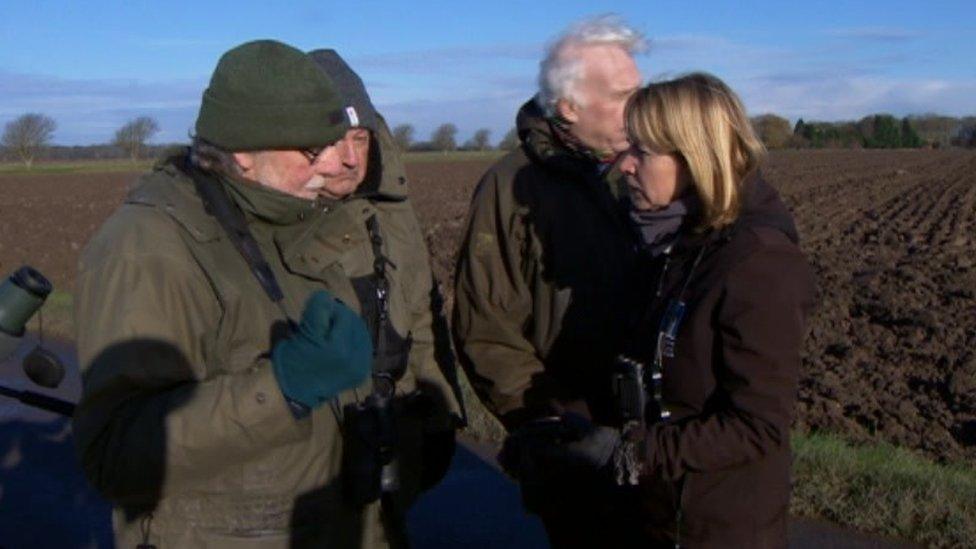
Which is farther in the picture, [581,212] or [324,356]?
[581,212]

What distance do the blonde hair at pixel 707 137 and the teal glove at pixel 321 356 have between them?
3.02ft

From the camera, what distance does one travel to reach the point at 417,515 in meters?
5.77

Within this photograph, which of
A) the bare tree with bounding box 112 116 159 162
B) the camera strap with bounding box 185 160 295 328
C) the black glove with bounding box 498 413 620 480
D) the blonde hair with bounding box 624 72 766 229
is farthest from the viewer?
the bare tree with bounding box 112 116 159 162

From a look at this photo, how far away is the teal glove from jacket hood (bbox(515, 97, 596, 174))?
146 centimetres

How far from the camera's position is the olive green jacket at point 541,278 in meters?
3.64

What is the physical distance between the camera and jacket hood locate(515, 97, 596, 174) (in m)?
3.72

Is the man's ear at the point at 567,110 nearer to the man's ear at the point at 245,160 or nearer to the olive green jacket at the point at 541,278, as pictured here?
the olive green jacket at the point at 541,278

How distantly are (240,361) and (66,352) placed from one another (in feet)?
25.6

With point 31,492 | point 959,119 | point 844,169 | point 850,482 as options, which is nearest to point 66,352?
point 31,492

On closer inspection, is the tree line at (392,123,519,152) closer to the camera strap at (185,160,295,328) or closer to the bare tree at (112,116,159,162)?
the bare tree at (112,116,159,162)

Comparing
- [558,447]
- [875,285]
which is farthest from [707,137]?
[875,285]

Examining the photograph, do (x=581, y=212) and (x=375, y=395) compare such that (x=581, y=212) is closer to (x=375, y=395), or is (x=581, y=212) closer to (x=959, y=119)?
(x=375, y=395)

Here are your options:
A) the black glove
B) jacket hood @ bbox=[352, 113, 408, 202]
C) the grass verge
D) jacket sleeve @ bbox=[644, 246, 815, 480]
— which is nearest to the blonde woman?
jacket sleeve @ bbox=[644, 246, 815, 480]

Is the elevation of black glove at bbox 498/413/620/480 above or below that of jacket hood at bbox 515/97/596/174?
below
